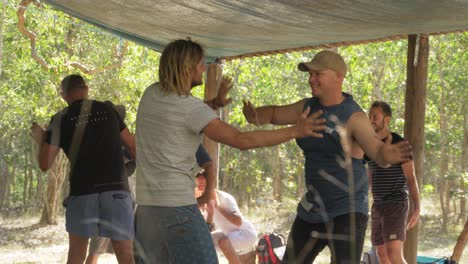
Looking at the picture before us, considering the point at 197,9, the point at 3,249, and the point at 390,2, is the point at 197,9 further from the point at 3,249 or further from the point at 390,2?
the point at 3,249

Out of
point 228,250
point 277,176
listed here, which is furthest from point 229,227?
point 277,176

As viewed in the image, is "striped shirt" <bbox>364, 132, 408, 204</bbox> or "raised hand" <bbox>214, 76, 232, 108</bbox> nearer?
"raised hand" <bbox>214, 76, 232, 108</bbox>

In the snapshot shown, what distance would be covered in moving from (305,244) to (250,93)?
15.0m

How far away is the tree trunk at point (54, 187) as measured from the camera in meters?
14.1

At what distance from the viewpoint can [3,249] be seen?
40.2 ft

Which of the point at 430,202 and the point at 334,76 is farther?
the point at 430,202

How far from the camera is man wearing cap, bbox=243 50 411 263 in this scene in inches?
149

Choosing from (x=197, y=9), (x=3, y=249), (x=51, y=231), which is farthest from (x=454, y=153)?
(x=197, y=9)

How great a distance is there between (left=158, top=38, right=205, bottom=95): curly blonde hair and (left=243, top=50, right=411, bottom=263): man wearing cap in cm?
88

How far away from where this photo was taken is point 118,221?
15.1ft

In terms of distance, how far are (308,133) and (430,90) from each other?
46.3 ft

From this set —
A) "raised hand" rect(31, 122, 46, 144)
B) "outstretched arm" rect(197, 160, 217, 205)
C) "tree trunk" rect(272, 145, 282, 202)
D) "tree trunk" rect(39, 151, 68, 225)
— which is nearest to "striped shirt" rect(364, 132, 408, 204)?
"outstretched arm" rect(197, 160, 217, 205)

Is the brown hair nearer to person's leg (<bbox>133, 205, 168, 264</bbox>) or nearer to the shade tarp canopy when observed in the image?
the shade tarp canopy

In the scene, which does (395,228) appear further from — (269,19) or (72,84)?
(72,84)
